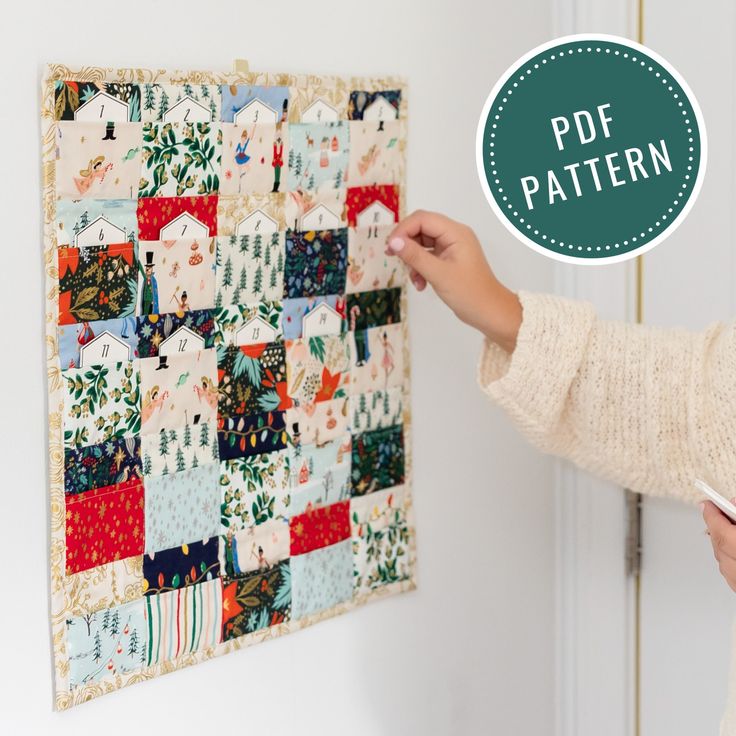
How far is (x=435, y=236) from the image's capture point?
116 cm

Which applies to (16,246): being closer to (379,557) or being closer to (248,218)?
(248,218)

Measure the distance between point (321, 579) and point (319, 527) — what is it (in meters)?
0.06

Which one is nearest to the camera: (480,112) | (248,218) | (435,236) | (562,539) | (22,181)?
(22,181)

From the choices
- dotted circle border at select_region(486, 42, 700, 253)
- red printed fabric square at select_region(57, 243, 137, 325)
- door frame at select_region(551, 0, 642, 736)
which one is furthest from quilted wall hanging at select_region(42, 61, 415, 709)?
door frame at select_region(551, 0, 642, 736)

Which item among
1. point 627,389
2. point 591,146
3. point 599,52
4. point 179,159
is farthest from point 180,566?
point 599,52

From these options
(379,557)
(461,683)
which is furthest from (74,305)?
(461,683)

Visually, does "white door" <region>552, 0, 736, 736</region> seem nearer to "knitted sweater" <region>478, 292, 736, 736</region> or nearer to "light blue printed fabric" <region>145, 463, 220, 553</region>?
"knitted sweater" <region>478, 292, 736, 736</region>

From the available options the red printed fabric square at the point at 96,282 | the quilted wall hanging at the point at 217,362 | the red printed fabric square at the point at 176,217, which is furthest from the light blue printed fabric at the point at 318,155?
the red printed fabric square at the point at 96,282

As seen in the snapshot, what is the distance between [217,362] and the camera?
1.05 m

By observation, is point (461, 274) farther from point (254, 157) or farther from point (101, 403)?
point (101, 403)

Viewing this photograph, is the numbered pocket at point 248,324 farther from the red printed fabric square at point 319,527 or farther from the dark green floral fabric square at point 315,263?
the red printed fabric square at point 319,527

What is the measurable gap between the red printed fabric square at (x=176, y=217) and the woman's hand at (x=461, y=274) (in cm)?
22

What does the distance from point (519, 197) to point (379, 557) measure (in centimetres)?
46

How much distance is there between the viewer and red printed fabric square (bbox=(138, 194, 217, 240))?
978mm
